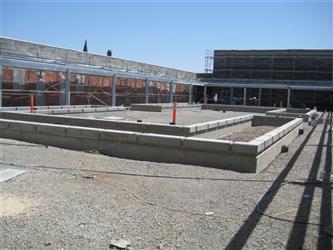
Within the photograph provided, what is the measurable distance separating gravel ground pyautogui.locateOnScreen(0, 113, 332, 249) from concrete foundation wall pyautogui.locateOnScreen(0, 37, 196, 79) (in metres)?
18.4

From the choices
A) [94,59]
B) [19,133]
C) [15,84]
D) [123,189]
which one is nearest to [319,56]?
[94,59]

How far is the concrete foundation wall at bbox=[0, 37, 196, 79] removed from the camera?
86.3 feet

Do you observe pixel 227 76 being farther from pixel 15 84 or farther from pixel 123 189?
pixel 123 189

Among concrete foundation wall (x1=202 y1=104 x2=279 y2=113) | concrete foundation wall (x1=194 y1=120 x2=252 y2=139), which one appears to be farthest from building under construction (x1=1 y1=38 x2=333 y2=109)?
concrete foundation wall (x1=194 y1=120 x2=252 y2=139)

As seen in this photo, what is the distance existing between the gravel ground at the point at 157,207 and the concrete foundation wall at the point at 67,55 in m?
18.4

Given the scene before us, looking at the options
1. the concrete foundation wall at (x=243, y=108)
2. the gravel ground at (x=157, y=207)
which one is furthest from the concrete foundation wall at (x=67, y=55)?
the gravel ground at (x=157, y=207)

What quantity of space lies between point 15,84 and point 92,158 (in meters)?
16.0

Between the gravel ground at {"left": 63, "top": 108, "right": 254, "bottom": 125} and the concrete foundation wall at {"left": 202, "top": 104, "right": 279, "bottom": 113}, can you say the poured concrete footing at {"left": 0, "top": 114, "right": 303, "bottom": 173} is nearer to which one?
the gravel ground at {"left": 63, "top": 108, "right": 254, "bottom": 125}

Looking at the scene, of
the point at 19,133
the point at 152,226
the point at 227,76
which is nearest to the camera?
the point at 152,226

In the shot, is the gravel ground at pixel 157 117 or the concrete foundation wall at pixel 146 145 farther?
the gravel ground at pixel 157 117

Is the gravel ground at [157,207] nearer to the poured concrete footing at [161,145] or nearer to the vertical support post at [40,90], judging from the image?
the poured concrete footing at [161,145]

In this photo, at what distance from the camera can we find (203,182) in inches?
312

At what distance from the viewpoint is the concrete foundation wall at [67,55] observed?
86.3 ft

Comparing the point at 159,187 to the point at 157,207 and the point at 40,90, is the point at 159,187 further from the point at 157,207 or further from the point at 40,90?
the point at 40,90
